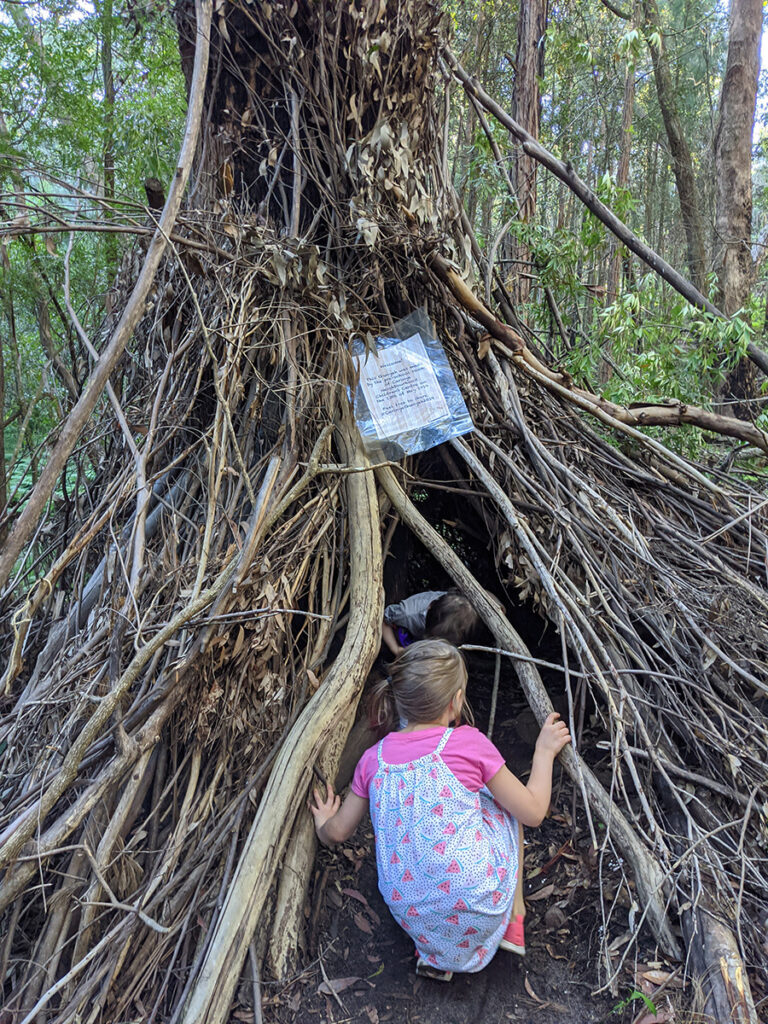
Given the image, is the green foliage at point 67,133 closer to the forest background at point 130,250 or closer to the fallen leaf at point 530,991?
the forest background at point 130,250

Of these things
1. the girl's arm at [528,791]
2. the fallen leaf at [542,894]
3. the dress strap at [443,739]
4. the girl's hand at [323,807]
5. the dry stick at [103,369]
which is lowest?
the fallen leaf at [542,894]

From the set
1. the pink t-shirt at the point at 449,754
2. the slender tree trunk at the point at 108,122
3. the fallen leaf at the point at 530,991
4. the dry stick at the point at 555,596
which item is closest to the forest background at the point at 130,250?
the slender tree trunk at the point at 108,122

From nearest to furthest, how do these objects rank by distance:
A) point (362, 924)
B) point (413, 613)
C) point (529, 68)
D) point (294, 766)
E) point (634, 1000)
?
point (634, 1000)
point (294, 766)
point (362, 924)
point (413, 613)
point (529, 68)

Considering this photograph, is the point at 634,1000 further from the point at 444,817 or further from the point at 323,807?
the point at 323,807

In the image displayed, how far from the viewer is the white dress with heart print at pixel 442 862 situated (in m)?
1.95

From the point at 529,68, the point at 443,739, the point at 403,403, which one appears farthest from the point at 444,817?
the point at 529,68

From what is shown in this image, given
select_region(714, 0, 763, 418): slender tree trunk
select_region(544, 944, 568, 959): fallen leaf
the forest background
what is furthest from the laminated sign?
select_region(714, 0, 763, 418): slender tree trunk

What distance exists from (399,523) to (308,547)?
0.96 m

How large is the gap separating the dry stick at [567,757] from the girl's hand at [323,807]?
77 cm

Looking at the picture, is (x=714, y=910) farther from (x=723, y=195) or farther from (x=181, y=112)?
(x=723, y=195)

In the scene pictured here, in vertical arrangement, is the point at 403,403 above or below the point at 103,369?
below

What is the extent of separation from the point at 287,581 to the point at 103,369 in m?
1.14

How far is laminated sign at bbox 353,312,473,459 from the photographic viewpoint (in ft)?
9.62

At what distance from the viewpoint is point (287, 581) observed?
7.83 ft
